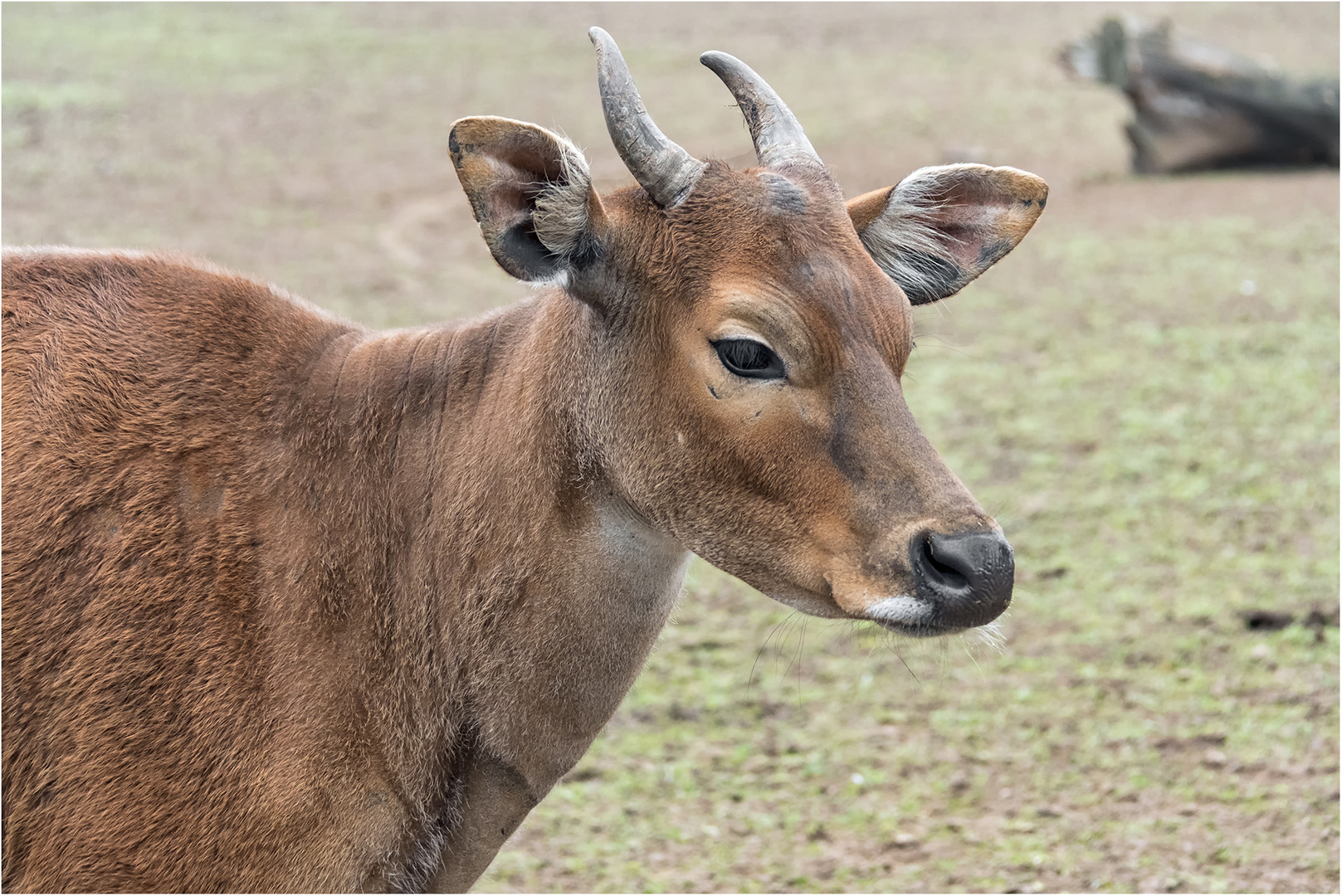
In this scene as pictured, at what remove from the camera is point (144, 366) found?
385 centimetres

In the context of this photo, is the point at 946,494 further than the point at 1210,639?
No

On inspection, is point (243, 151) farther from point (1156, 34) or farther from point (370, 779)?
point (370, 779)

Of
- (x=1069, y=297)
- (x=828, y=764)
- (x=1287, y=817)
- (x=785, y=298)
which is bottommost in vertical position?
(x=1069, y=297)

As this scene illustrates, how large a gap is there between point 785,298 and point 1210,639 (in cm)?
465

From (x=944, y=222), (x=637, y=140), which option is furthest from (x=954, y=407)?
(x=637, y=140)

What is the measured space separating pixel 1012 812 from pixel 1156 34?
11922 mm

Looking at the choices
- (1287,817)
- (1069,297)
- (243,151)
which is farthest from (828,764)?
(243,151)

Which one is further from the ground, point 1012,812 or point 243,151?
point 1012,812

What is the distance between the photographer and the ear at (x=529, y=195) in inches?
132

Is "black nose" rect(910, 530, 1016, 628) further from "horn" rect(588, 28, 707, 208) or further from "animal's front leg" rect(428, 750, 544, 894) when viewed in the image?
"animal's front leg" rect(428, 750, 544, 894)

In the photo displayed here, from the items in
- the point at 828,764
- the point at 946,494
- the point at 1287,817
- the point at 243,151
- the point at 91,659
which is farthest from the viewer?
the point at 243,151

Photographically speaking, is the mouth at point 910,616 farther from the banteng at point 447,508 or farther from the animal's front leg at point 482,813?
the animal's front leg at point 482,813

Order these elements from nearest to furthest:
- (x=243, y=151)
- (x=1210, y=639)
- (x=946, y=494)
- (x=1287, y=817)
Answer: (x=946, y=494)
(x=1287, y=817)
(x=1210, y=639)
(x=243, y=151)

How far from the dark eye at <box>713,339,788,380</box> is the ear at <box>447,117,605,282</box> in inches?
17.6
